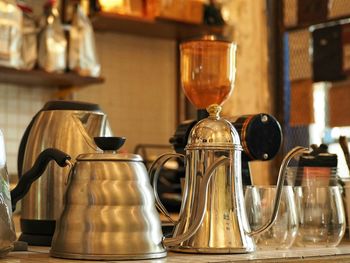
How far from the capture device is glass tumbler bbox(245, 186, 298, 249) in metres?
1.31

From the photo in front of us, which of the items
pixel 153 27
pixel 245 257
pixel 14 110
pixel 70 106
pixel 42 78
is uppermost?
pixel 153 27

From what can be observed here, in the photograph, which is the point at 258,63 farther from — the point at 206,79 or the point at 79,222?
the point at 79,222

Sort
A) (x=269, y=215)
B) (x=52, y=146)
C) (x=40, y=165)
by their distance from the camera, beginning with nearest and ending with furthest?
(x=40, y=165), (x=269, y=215), (x=52, y=146)

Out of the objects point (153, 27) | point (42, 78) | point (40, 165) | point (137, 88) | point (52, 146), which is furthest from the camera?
point (137, 88)

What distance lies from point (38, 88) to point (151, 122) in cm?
70

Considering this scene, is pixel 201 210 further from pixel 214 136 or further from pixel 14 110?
pixel 14 110

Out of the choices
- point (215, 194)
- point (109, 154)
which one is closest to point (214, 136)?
point (215, 194)

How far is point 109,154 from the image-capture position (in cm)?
111

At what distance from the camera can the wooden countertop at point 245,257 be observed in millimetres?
A: 1064

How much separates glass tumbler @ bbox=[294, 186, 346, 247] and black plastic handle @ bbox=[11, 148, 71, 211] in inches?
19.1

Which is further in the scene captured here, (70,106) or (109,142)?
(70,106)

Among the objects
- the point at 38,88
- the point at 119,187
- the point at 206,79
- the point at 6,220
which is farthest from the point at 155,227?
the point at 38,88

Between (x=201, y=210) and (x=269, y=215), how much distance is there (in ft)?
0.75

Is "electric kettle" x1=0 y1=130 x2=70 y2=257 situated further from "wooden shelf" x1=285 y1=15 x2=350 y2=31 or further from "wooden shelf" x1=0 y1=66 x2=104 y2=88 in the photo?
"wooden shelf" x1=285 y1=15 x2=350 y2=31
